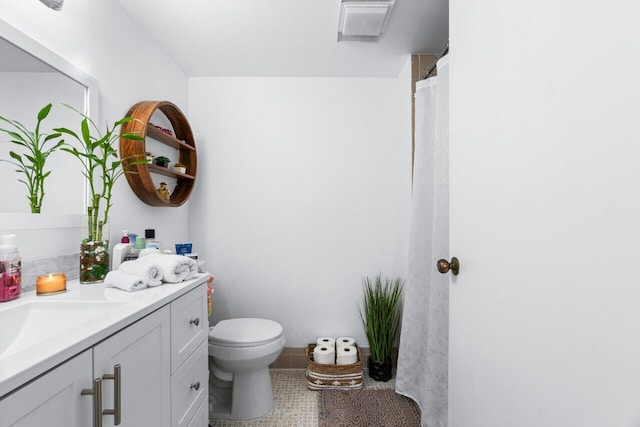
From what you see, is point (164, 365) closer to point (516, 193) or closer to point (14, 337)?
point (14, 337)

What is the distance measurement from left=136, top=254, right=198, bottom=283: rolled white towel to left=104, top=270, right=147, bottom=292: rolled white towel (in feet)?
0.27

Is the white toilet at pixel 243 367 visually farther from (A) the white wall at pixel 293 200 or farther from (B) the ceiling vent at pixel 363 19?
(B) the ceiling vent at pixel 363 19

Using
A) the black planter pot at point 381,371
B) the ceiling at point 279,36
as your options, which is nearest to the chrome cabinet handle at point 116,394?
the ceiling at point 279,36

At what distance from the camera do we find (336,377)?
86.0 inches

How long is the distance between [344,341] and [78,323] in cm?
185

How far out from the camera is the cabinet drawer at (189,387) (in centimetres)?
116

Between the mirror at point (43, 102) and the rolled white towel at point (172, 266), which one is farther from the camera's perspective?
the rolled white towel at point (172, 266)

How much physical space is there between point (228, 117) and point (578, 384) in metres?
2.49

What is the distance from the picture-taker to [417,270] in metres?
1.98

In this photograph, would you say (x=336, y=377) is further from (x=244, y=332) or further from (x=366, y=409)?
(x=244, y=332)

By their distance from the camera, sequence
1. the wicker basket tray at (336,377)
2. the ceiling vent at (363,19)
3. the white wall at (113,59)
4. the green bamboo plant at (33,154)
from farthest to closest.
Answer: the wicker basket tray at (336,377), the ceiling vent at (363,19), the white wall at (113,59), the green bamboo plant at (33,154)

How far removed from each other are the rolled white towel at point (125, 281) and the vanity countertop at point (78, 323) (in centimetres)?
2

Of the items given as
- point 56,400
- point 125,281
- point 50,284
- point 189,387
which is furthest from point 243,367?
point 56,400

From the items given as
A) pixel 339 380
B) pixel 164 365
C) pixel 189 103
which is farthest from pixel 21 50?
pixel 339 380
